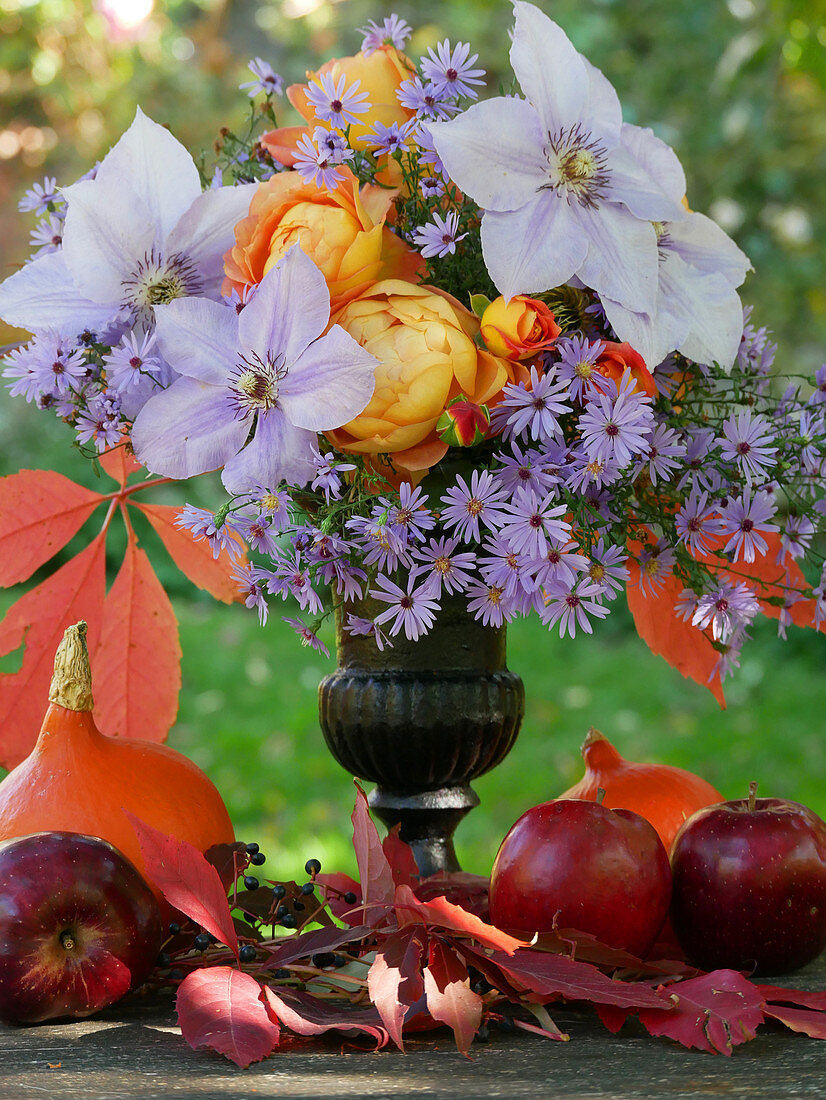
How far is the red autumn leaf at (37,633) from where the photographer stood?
2.91ft

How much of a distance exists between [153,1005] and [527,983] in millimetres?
242

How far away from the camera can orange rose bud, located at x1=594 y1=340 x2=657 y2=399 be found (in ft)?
2.39

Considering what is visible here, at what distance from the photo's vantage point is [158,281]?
31.7 inches

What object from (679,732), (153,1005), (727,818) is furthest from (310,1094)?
(679,732)

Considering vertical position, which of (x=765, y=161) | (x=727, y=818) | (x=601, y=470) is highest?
(x=765, y=161)

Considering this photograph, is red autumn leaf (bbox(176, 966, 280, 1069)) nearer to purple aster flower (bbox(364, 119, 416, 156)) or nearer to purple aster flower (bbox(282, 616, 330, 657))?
purple aster flower (bbox(282, 616, 330, 657))

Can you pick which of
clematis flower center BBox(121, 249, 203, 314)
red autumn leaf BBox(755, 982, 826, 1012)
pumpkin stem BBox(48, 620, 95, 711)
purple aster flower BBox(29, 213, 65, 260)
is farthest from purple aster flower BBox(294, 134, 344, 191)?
red autumn leaf BBox(755, 982, 826, 1012)

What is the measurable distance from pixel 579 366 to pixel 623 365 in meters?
0.03

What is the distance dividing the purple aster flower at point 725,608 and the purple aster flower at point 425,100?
0.36 meters

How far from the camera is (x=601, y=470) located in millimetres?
707

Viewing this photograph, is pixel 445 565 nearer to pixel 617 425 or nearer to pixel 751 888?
pixel 617 425

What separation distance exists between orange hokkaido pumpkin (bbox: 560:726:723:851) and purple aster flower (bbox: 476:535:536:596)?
0.63 ft

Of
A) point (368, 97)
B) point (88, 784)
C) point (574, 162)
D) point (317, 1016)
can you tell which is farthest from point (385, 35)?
point (317, 1016)

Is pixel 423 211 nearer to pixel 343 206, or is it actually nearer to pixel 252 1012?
pixel 343 206
